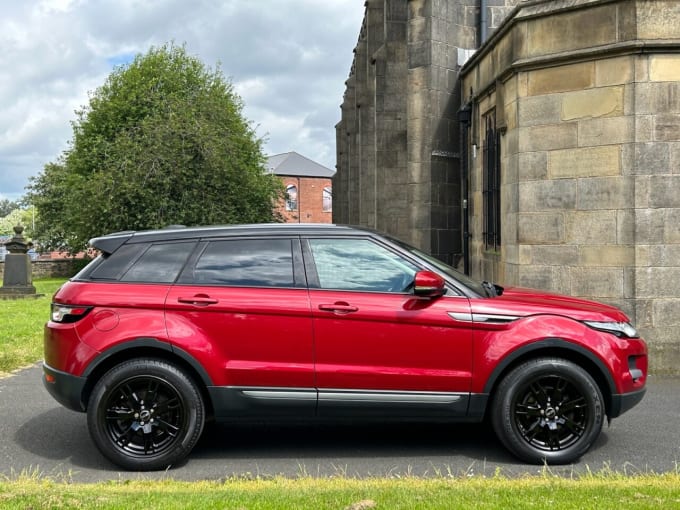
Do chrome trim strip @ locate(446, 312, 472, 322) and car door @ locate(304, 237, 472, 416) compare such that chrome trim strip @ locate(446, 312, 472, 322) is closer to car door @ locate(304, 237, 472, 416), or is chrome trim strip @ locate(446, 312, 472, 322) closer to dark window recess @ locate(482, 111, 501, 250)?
car door @ locate(304, 237, 472, 416)

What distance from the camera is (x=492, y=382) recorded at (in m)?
4.89

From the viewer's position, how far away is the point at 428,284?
4750 mm

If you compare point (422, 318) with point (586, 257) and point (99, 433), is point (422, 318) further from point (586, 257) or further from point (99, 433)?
point (586, 257)

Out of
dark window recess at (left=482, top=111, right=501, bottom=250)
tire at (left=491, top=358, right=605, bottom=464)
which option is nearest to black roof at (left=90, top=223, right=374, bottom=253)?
tire at (left=491, top=358, right=605, bottom=464)

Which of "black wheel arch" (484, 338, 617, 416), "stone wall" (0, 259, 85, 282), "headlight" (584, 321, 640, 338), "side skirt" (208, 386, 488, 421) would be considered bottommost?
"stone wall" (0, 259, 85, 282)

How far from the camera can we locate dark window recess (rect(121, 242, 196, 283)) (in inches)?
201

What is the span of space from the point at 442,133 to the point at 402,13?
4.90 m

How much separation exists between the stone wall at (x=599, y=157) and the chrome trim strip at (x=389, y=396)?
14.3ft

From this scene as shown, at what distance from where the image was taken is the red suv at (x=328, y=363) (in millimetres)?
4852

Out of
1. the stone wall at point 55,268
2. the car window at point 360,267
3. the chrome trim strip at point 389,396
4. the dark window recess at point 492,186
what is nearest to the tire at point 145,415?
the chrome trim strip at point 389,396

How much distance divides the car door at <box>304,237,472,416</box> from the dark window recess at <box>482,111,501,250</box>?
6708 mm

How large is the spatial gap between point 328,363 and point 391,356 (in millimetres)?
442

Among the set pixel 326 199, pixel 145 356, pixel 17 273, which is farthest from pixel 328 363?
pixel 326 199

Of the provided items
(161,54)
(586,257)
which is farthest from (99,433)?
(161,54)
